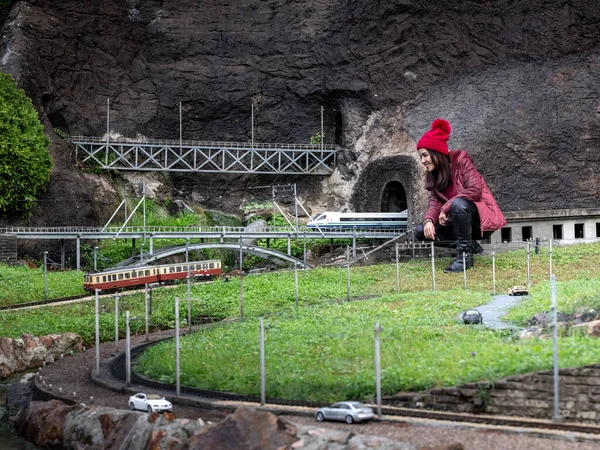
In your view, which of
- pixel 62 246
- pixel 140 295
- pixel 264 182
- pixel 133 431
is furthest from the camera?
pixel 264 182

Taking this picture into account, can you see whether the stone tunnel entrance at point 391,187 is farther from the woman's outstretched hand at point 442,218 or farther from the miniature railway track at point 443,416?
the miniature railway track at point 443,416

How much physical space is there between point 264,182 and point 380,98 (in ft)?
37.1

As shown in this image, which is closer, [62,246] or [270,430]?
[270,430]

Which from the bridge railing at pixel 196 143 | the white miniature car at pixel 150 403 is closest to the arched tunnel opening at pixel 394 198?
the bridge railing at pixel 196 143

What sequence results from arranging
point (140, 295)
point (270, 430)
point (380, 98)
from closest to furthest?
point (270, 430)
point (140, 295)
point (380, 98)

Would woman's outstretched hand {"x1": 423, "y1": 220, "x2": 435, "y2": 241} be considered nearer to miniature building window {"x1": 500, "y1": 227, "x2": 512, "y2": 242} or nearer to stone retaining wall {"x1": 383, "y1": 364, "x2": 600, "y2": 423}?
miniature building window {"x1": 500, "y1": 227, "x2": 512, "y2": 242}

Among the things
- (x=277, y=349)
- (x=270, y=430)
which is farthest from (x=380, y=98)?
(x=270, y=430)

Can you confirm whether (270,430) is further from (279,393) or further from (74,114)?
(74,114)

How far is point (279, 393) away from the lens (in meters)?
24.6

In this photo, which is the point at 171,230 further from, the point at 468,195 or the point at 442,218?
the point at 468,195

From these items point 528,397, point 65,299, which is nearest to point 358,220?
point 65,299

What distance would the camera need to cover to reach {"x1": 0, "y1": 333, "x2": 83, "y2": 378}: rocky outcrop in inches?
1472

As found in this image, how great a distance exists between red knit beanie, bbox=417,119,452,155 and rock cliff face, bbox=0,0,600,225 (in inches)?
381

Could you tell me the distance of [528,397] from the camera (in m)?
21.4
